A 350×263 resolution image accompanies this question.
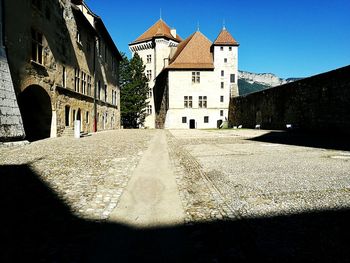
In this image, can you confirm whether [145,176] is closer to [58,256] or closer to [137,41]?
[58,256]

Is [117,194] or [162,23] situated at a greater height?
[162,23]

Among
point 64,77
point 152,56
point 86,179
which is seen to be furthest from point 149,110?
point 86,179

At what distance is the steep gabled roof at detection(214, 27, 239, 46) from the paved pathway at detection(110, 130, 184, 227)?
3916 cm

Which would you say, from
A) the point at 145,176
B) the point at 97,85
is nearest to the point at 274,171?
the point at 145,176

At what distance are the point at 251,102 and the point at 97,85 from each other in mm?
16961

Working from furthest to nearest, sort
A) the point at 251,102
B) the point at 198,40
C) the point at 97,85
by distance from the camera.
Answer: the point at 198,40 < the point at 251,102 < the point at 97,85

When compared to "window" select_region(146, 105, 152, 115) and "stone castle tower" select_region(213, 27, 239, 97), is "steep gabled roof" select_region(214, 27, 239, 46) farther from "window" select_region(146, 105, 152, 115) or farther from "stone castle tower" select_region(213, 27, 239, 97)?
"window" select_region(146, 105, 152, 115)

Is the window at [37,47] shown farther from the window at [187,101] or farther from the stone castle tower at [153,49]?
the stone castle tower at [153,49]

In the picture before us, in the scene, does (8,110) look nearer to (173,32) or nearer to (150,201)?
(150,201)

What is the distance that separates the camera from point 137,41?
55500mm

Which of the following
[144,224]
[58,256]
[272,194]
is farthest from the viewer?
[272,194]

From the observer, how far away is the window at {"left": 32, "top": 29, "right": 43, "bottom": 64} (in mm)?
14812

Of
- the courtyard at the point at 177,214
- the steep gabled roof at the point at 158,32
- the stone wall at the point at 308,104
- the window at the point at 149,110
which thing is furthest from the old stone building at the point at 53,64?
the steep gabled roof at the point at 158,32

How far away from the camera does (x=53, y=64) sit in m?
17.0
